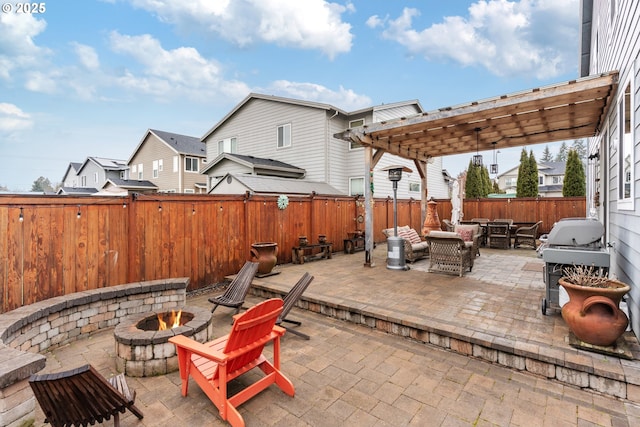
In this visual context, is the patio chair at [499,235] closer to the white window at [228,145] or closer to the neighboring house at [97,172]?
the white window at [228,145]

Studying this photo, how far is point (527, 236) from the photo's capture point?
9680 millimetres

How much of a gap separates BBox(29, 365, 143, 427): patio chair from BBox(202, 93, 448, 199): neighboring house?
10.9 metres

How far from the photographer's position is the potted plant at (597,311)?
8.70ft

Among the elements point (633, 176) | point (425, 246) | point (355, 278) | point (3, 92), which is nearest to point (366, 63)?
point (425, 246)

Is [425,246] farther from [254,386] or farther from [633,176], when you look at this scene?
[254,386]

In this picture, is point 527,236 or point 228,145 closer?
point 527,236

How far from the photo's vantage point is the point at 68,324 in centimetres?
364

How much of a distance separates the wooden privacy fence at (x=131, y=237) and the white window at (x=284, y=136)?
22.7 feet

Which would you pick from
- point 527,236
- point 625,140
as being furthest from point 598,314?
point 527,236

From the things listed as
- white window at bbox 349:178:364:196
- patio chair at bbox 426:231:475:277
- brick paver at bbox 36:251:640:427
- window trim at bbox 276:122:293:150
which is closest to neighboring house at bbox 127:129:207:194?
window trim at bbox 276:122:293:150

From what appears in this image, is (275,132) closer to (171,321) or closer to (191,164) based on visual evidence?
(191,164)

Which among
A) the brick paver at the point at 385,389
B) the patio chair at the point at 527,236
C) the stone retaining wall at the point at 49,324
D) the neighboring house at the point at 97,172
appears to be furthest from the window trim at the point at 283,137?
the neighboring house at the point at 97,172

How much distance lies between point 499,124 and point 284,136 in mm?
10277

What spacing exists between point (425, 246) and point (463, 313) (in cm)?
381
